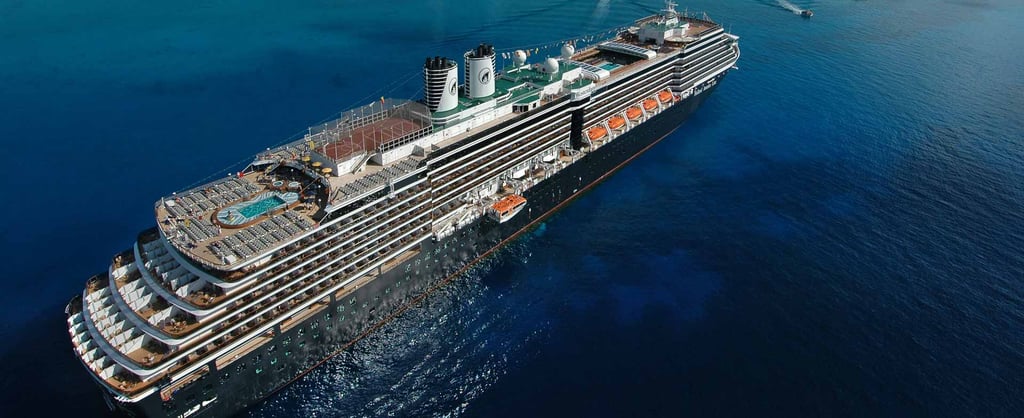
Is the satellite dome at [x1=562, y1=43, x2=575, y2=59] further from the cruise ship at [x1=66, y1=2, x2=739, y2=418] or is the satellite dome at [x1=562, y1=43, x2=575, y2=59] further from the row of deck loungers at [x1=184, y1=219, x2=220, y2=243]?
the row of deck loungers at [x1=184, y1=219, x2=220, y2=243]

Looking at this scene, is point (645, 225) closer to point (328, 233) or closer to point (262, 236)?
point (328, 233)

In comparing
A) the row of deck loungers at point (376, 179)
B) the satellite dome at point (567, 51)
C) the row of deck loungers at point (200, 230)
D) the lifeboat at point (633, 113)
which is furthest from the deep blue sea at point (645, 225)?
the satellite dome at point (567, 51)

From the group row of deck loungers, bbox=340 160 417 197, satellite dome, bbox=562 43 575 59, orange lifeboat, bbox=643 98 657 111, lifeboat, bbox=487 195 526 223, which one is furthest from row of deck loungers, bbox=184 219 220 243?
orange lifeboat, bbox=643 98 657 111

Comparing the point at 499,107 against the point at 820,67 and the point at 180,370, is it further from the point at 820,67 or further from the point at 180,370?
the point at 820,67

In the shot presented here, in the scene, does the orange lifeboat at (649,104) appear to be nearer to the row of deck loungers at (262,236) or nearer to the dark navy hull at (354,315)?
the dark navy hull at (354,315)

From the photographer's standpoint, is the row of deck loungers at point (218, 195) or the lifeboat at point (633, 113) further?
the lifeboat at point (633, 113)

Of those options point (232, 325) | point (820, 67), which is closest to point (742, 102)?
point (820, 67)
